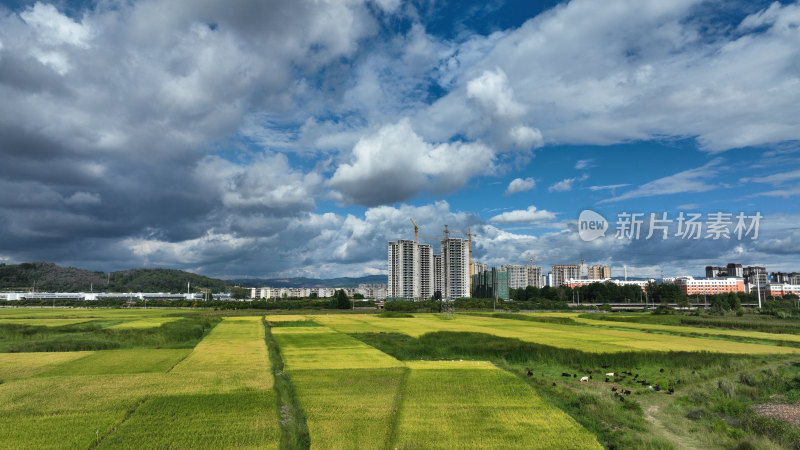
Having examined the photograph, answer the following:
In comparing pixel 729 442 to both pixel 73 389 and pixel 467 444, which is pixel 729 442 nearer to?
pixel 467 444

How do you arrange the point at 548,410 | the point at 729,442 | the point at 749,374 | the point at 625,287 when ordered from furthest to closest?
the point at 625,287, the point at 749,374, the point at 548,410, the point at 729,442

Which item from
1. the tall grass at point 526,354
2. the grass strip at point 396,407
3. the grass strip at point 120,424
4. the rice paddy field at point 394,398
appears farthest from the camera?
the tall grass at point 526,354

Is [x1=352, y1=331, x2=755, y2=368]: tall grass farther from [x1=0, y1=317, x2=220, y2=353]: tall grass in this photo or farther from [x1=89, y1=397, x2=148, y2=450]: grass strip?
[x1=0, y1=317, x2=220, y2=353]: tall grass

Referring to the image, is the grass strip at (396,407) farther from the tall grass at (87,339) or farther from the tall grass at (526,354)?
the tall grass at (87,339)

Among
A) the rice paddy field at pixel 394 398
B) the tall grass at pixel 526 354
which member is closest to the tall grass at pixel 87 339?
the rice paddy field at pixel 394 398

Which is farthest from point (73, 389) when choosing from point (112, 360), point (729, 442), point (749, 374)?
point (749, 374)
